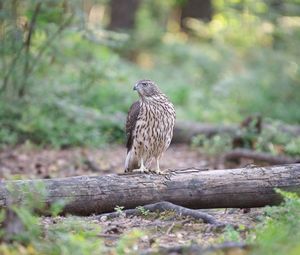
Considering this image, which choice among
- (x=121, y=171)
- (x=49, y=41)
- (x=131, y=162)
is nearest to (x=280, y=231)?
(x=131, y=162)

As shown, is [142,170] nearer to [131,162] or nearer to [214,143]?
[131,162]

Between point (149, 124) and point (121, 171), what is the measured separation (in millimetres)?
3442

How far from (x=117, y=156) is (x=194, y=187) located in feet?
18.7

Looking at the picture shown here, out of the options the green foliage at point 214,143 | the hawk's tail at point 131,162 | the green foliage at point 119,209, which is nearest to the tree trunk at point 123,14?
the green foliage at point 214,143

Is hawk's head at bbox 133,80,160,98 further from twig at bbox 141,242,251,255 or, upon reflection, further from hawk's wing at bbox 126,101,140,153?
twig at bbox 141,242,251,255

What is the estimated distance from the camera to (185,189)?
299 inches

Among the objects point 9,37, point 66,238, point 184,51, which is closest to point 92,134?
point 9,37

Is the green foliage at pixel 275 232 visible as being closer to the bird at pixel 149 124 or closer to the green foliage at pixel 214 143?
the bird at pixel 149 124

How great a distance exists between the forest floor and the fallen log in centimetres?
17

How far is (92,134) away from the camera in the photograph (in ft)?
44.9

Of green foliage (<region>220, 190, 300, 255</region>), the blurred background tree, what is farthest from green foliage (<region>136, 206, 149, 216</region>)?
the blurred background tree

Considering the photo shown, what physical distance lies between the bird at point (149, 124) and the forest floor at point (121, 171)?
115cm

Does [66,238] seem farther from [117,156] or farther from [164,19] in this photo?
[164,19]

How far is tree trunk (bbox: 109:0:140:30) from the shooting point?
23391 mm
